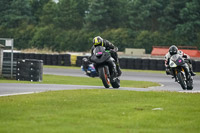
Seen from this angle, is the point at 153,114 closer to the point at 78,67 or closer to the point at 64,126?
the point at 64,126

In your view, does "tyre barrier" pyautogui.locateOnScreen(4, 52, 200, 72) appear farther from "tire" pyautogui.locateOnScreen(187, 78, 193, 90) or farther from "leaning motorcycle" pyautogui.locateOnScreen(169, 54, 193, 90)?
"leaning motorcycle" pyautogui.locateOnScreen(169, 54, 193, 90)

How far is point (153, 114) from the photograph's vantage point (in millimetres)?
10523

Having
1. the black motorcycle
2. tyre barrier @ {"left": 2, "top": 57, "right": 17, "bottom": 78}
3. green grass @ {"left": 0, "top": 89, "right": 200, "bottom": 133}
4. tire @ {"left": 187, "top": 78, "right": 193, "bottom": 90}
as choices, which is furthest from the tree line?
green grass @ {"left": 0, "top": 89, "right": 200, "bottom": 133}

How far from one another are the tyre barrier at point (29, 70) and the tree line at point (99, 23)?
38909 mm

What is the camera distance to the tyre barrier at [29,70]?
25047 millimetres

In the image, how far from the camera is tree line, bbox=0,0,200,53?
66.2 metres

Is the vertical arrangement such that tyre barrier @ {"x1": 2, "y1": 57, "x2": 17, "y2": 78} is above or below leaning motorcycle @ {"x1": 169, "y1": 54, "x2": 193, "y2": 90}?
below

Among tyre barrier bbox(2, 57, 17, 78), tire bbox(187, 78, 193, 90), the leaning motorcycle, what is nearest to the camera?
the leaning motorcycle

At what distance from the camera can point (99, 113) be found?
1057 cm

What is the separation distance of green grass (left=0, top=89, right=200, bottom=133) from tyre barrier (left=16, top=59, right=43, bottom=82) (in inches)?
418

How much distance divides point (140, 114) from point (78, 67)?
34168 millimetres

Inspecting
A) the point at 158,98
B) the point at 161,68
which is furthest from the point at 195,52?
the point at 158,98

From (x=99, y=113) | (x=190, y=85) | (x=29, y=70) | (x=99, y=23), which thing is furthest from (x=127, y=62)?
(x=99, y=23)

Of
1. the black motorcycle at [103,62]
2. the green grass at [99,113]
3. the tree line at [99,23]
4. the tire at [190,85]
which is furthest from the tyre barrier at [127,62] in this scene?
the green grass at [99,113]
